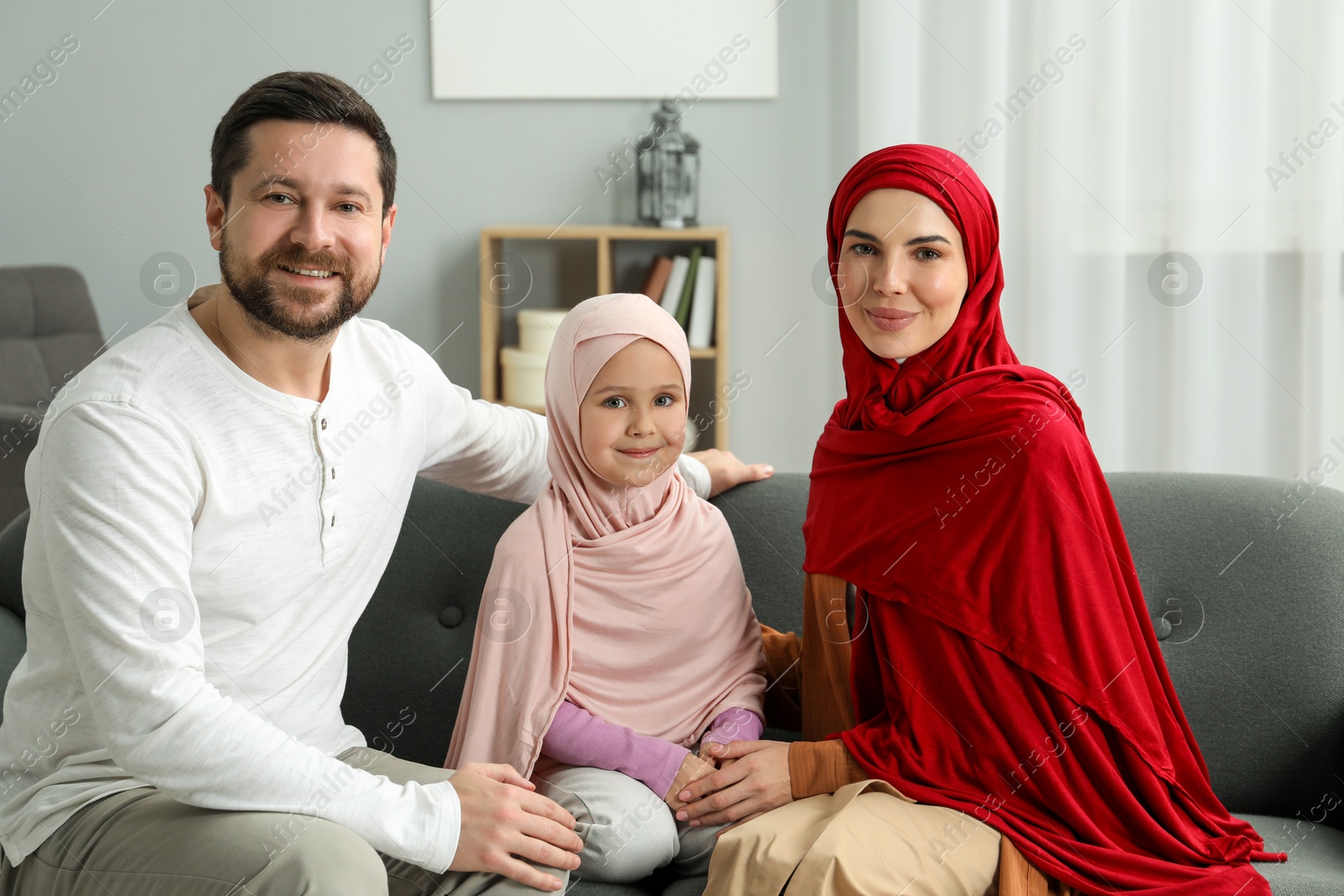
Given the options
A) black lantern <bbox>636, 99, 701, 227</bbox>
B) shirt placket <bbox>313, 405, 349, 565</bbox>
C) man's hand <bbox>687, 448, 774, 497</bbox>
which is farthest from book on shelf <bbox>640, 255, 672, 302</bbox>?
shirt placket <bbox>313, 405, 349, 565</bbox>

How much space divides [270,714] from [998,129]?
273cm

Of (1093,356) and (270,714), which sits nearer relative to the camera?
(270,714)

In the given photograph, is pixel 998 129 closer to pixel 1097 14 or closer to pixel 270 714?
pixel 1097 14

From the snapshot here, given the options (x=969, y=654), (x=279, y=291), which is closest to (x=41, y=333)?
(x=279, y=291)

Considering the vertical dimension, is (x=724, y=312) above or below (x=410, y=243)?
below

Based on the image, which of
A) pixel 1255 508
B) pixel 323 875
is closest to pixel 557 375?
pixel 323 875

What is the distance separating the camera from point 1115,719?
136 centimetres

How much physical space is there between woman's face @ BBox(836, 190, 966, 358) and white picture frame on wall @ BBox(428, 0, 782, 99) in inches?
95.5

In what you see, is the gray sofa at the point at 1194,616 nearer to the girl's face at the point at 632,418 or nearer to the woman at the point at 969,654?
the woman at the point at 969,654

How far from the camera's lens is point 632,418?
150cm

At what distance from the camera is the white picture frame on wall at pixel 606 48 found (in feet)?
12.1

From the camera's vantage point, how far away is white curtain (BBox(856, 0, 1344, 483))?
2852 mm

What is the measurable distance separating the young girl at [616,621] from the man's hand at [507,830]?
3.7 inches

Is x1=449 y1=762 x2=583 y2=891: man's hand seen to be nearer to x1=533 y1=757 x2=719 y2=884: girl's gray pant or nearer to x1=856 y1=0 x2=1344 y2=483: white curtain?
x1=533 y1=757 x2=719 y2=884: girl's gray pant
